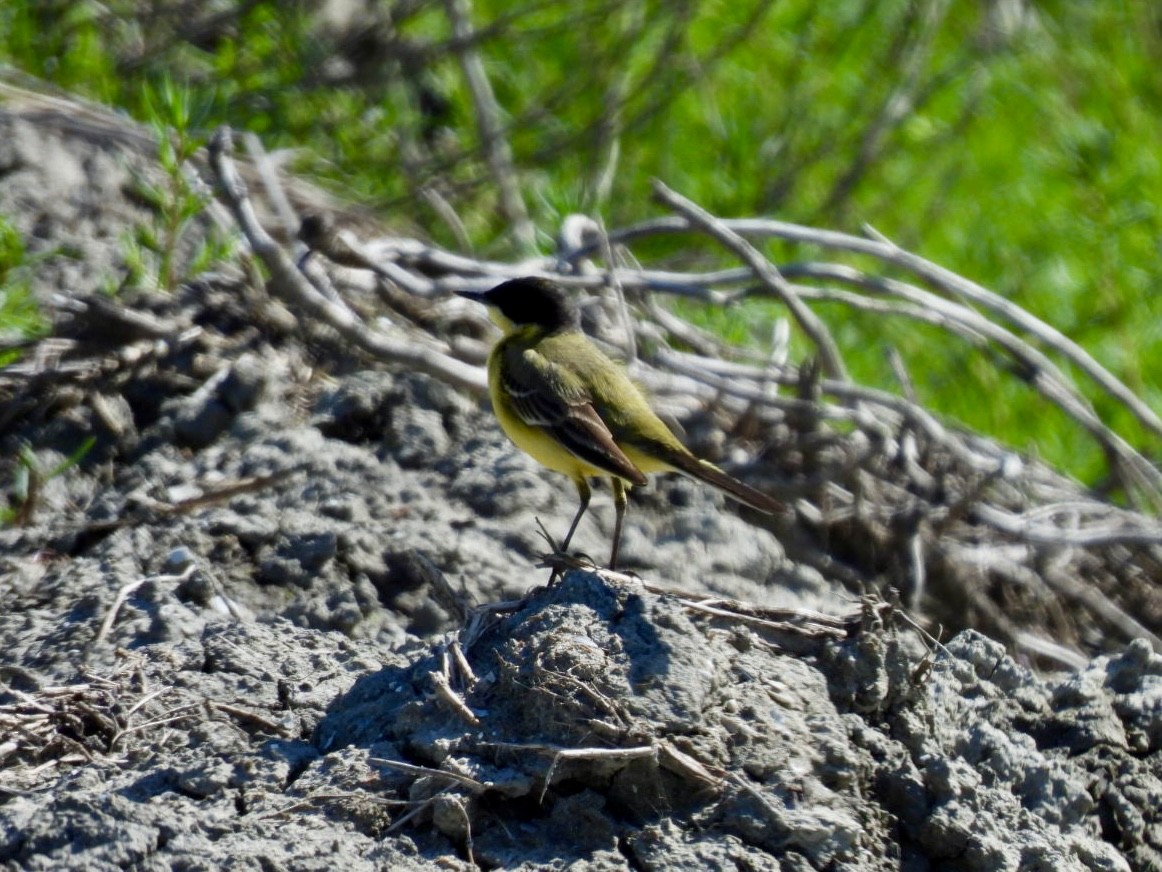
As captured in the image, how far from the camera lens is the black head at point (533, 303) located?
578cm

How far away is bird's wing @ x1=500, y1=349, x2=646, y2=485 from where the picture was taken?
4.96m

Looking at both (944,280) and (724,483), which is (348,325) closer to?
(724,483)

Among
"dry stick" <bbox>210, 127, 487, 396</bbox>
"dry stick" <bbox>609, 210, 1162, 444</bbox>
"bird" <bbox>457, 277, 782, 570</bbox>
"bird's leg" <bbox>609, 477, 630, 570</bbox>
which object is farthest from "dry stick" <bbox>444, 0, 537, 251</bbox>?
"bird's leg" <bbox>609, 477, 630, 570</bbox>

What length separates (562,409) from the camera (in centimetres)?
512

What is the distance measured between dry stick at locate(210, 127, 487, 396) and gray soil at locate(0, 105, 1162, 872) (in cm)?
49

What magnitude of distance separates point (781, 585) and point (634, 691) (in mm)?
2339

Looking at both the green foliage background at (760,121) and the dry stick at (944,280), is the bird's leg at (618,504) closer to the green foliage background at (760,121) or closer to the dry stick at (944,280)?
the dry stick at (944,280)

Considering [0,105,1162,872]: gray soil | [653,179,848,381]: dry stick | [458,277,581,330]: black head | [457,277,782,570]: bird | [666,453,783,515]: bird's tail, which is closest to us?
[0,105,1162,872]: gray soil

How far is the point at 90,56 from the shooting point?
854cm

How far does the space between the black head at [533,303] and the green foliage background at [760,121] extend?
1953mm

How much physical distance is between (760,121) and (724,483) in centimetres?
570

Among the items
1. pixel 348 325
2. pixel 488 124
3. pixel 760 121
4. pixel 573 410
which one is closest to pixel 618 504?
pixel 573 410

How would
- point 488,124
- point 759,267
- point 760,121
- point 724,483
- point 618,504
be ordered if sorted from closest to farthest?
point 724,483 → point 618,504 → point 759,267 → point 488,124 → point 760,121

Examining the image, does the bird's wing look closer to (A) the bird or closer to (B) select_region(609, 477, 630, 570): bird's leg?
(A) the bird
